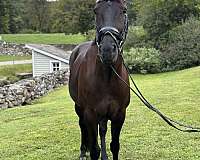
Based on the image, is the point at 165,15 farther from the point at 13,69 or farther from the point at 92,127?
the point at 92,127

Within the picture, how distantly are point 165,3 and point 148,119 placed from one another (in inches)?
975

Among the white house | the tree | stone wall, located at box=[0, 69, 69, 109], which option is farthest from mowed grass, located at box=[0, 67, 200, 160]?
the tree

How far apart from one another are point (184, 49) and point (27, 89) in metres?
15.1

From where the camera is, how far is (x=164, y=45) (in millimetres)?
31609

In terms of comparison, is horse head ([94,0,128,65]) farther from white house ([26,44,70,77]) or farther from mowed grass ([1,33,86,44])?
mowed grass ([1,33,86,44])

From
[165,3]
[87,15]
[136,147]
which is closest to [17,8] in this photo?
[87,15]

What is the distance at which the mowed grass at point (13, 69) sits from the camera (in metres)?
28.7

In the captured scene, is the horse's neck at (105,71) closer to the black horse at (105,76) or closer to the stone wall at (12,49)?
the black horse at (105,76)

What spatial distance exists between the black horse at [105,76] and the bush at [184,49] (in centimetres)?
2436

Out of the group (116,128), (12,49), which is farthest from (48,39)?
(116,128)

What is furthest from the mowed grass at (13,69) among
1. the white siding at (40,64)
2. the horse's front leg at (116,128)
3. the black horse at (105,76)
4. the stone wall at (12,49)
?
the black horse at (105,76)

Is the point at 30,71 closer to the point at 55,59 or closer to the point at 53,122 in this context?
the point at 55,59

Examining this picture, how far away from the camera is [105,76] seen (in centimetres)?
448

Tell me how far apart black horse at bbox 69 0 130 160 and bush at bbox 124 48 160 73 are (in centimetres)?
2438
